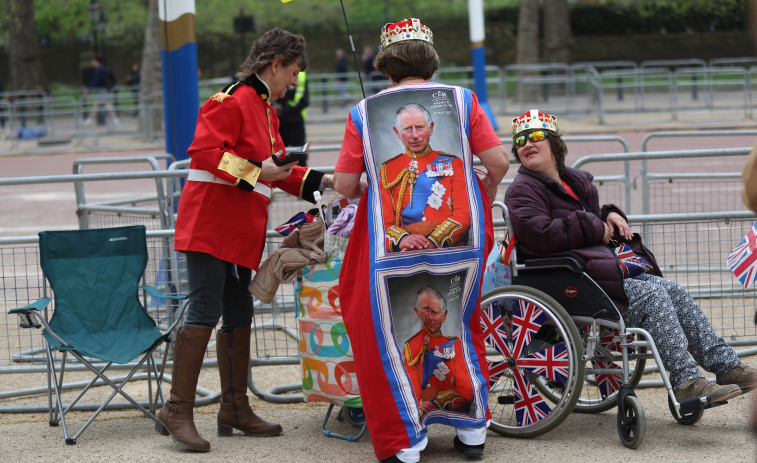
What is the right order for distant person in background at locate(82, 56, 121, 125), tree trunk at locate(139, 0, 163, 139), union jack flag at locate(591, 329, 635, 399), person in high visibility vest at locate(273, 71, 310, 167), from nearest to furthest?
union jack flag at locate(591, 329, 635, 399) → person in high visibility vest at locate(273, 71, 310, 167) → tree trunk at locate(139, 0, 163, 139) → distant person in background at locate(82, 56, 121, 125)

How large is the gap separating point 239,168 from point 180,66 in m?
3.15

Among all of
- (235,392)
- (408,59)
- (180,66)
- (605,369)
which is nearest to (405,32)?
(408,59)

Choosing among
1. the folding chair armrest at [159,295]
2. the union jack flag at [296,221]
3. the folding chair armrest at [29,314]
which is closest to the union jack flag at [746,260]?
the union jack flag at [296,221]

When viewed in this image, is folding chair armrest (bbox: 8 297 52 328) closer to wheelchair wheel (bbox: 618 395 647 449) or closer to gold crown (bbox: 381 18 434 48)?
gold crown (bbox: 381 18 434 48)

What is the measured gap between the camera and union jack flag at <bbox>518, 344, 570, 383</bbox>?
4.95m

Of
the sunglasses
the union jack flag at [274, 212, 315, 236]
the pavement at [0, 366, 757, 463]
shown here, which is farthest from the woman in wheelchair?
the union jack flag at [274, 212, 315, 236]

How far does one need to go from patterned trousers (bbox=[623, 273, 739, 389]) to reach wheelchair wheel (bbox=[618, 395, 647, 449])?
0.30 metres

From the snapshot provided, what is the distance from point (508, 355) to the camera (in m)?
5.11

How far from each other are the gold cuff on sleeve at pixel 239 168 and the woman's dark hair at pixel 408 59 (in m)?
0.78

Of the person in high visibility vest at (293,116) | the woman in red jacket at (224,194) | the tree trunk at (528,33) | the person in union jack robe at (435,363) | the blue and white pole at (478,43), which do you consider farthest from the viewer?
the tree trunk at (528,33)

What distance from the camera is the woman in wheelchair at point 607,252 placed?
4.91 m

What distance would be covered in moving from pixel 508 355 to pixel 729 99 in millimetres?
18378

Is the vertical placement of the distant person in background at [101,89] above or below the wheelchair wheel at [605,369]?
above

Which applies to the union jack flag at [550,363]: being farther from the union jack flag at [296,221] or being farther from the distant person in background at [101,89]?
the distant person in background at [101,89]
